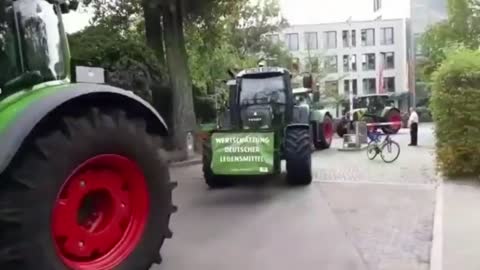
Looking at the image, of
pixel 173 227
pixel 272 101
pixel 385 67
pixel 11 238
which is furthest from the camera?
pixel 385 67

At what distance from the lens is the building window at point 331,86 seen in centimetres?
5646

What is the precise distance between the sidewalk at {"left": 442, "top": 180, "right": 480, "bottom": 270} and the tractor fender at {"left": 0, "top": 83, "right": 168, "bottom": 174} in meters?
3.19

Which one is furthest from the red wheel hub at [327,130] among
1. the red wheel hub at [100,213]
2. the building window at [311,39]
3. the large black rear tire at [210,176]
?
the building window at [311,39]

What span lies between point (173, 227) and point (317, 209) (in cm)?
228

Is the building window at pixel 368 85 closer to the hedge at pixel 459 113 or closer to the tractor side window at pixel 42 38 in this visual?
the hedge at pixel 459 113

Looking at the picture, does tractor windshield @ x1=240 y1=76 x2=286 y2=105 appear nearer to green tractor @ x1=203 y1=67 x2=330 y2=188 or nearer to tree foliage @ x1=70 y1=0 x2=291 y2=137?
green tractor @ x1=203 y1=67 x2=330 y2=188

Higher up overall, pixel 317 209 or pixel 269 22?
pixel 269 22

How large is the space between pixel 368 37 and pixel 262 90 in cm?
6129

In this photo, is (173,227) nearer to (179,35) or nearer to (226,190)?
(226,190)

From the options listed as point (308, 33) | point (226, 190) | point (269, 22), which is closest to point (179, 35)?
point (226, 190)

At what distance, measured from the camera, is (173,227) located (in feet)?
24.3

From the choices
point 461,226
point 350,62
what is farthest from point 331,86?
point 461,226

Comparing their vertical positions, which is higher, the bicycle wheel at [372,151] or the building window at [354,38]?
the building window at [354,38]

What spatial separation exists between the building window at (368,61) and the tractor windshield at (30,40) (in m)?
70.6
